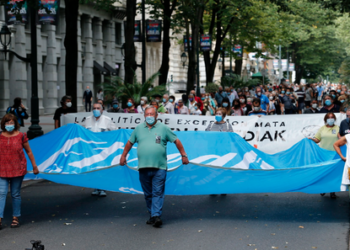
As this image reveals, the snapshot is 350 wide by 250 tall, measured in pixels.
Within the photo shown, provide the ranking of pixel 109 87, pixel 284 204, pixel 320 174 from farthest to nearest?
pixel 109 87
pixel 284 204
pixel 320 174

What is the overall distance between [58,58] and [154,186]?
3285cm

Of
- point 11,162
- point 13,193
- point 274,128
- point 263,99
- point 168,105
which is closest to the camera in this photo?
point 11,162

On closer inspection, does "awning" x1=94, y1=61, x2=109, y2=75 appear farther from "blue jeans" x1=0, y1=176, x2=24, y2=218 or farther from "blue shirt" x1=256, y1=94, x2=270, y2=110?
A: "blue jeans" x1=0, y1=176, x2=24, y2=218

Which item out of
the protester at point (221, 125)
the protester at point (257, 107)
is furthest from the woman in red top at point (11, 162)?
the protester at point (257, 107)

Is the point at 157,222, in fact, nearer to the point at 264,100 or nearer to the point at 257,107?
the point at 257,107

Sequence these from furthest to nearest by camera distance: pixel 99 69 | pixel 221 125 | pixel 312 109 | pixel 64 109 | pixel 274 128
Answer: pixel 99 69 → pixel 312 109 → pixel 274 128 → pixel 64 109 → pixel 221 125

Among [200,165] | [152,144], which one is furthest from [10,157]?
[200,165]

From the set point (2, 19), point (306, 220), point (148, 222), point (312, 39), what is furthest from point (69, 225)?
point (312, 39)

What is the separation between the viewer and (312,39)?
253 ft

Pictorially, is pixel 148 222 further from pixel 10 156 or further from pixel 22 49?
pixel 22 49

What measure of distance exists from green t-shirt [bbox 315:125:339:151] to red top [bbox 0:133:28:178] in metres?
5.70

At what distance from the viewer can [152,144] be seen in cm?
910

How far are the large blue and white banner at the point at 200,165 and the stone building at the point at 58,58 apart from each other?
21881 mm

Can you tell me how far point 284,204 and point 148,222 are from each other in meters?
2.76
